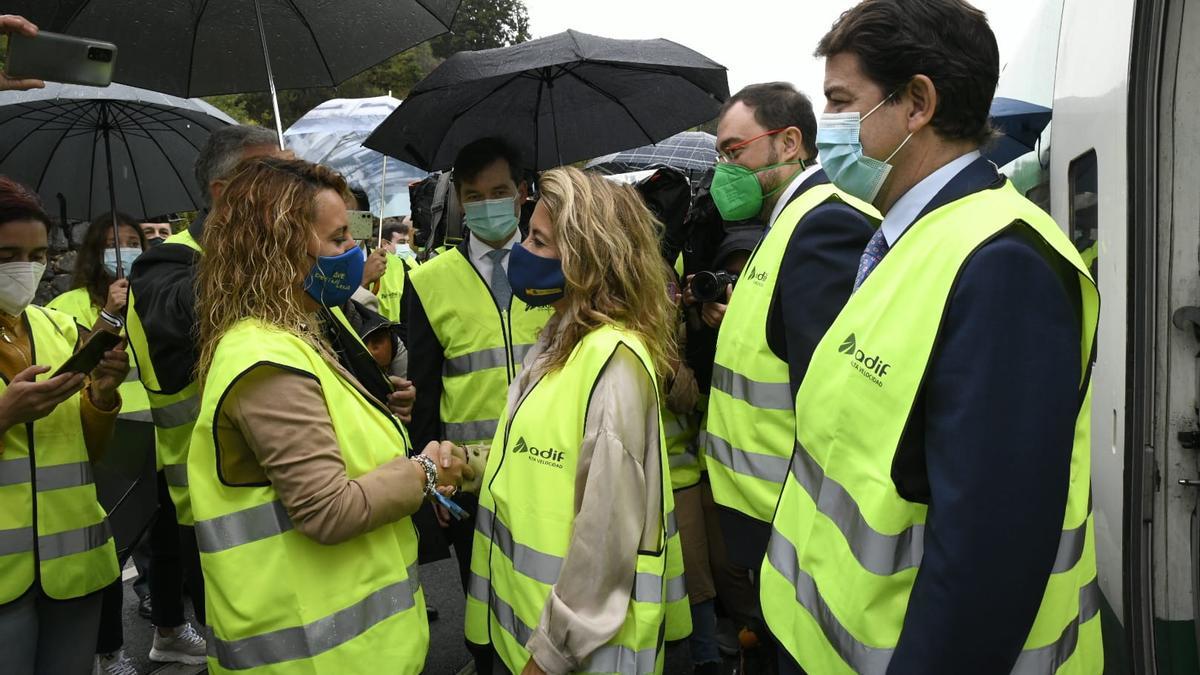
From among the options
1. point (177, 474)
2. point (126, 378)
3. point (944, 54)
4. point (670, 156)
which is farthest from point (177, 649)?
point (670, 156)

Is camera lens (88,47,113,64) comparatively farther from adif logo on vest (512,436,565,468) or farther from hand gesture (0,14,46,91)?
adif logo on vest (512,436,565,468)

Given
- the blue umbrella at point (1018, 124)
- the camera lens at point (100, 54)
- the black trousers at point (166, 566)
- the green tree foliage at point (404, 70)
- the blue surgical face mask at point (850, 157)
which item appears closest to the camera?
the blue surgical face mask at point (850, 157)

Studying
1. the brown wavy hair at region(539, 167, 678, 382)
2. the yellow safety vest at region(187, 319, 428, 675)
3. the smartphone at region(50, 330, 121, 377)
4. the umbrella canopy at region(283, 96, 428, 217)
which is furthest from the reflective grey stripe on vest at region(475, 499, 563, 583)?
the umbrella canopy at region(283, 96, 428, 217)

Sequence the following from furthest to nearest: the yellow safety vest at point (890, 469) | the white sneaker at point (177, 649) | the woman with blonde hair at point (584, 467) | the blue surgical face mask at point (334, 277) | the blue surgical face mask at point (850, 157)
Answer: the white sneaker at point (177, 649), the blue surgical face mask at point (334, 277), the woman with blonde hair at point (584, 467), the blue surgical face mask at point (850, 157), the yellow safety vest at point (890, 469)

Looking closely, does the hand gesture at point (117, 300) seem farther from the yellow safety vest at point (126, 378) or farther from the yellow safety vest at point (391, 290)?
the yellow safety vest at point (391, 290)

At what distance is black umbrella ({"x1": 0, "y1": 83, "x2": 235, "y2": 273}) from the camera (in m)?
4.11

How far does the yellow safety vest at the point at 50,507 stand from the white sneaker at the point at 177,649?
5.41 feet

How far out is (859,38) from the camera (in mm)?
1674

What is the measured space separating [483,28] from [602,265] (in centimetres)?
2868

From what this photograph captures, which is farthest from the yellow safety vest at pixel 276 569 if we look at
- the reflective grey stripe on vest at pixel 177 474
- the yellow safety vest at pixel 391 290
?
the yellow safety vest at pixel 391 290

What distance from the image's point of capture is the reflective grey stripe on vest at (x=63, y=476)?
2.60 m

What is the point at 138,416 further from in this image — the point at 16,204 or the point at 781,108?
the point at 781,108

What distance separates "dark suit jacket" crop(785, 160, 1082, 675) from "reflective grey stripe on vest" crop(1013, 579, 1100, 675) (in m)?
0.13

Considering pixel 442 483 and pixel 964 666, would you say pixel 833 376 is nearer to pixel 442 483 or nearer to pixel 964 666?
pixel 964 666
